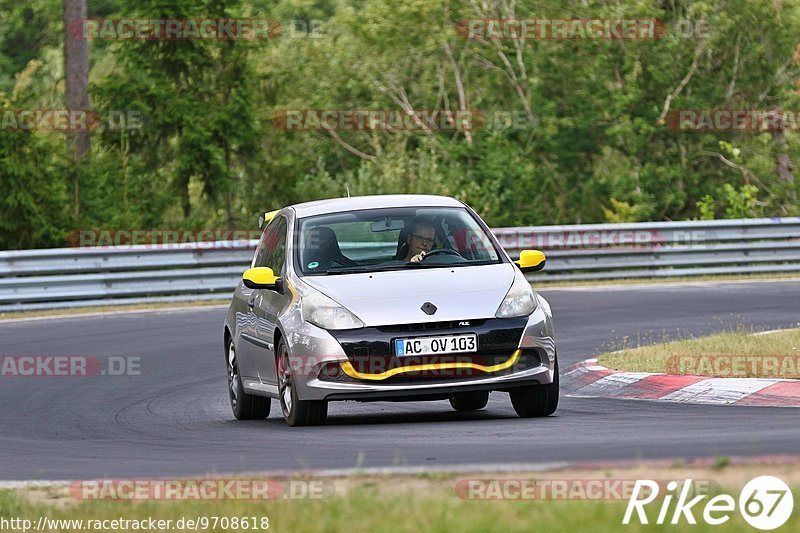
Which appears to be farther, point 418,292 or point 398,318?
point 418,292

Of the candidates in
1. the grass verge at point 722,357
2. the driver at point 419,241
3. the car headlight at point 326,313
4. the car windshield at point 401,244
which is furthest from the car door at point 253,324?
the grass verge at point 722,357

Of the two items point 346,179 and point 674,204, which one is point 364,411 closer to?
point 346,179

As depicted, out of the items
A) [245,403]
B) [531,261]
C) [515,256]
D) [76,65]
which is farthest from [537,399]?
[76,65]

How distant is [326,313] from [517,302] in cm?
128

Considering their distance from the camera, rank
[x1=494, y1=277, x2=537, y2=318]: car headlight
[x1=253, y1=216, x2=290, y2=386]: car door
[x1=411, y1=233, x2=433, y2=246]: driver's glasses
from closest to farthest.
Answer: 1. [x1=494, y1=277, x2=537, y2=318]: car headlight
2. [x1=253, y1=216, x2=290, y2=386]: car door
3. [x1=411, y1=233, x2=433, y2=246]: driver's glasses

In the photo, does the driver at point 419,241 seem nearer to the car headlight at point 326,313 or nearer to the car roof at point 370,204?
the car roof at point 370,204

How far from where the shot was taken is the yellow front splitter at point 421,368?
10.3 metres

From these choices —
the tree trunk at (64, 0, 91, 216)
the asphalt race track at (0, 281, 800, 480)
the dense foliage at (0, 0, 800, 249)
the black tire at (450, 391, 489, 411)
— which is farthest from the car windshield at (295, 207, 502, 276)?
the tree trunk at (64, 0, 91, 216)

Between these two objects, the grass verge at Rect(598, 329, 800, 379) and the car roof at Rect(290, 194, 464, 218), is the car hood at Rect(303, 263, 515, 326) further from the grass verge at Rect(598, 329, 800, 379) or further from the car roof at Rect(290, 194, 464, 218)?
the grass verge at Rect(598, 329, 800, 379)

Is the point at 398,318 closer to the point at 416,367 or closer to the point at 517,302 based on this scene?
the point at 416,367

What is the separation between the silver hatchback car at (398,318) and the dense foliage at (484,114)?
19.0 metres

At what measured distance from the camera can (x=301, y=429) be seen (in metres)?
10.6

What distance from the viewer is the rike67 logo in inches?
228

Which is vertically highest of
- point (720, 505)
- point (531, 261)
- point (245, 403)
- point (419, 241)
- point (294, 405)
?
point (720, 505)
